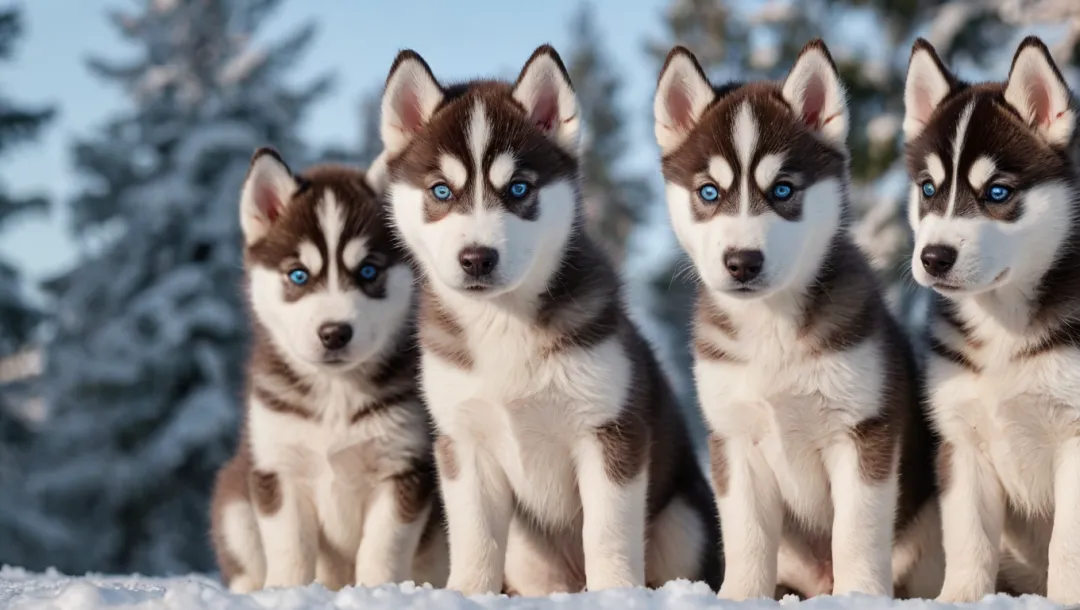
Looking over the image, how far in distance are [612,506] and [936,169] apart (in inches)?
84.7

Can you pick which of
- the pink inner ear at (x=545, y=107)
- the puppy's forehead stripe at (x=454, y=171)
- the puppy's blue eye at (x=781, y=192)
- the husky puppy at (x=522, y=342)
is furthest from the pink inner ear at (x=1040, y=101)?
the puppy's forehead stripe at (x=454, y=171)

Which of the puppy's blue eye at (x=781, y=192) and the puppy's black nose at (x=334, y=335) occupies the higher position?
the puppy's blue eye at (x=781, y=192)

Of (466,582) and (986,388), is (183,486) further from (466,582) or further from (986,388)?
(986,388)

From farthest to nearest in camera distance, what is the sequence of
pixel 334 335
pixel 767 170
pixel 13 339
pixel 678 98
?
pixel 13 339
pixel 334 335
pixel 678 98
pixel 767 170

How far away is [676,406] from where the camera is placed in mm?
6121

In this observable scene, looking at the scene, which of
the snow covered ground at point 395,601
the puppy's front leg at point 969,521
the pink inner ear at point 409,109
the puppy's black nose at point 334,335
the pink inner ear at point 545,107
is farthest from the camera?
the puppy's black nose at point 334,335

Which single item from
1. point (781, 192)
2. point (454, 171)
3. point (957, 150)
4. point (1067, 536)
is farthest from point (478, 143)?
point (1067, 536)

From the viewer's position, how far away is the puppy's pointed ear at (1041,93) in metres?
4.93

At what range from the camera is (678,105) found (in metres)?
5.47

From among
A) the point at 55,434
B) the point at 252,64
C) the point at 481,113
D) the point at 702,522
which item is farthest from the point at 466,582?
the point at 252,64

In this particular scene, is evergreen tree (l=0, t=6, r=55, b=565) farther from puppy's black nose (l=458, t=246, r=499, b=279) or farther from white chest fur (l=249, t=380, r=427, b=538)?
puppy's black nose (l=458, t=246, r=499, b=279)

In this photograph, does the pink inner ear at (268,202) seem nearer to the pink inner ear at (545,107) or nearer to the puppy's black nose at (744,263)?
the pink inner ear at (545,107)

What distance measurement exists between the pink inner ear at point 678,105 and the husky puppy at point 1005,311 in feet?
3.73

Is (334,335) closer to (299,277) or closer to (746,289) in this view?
(299,277)
